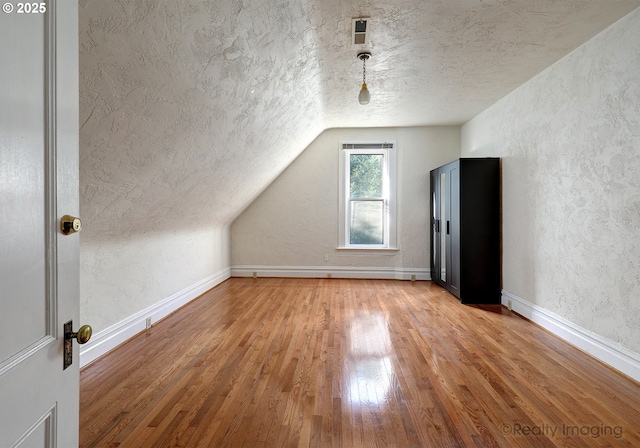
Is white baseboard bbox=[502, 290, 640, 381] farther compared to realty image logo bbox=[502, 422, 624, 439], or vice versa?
white baseboard bbox=[502, 290, 640, 381]

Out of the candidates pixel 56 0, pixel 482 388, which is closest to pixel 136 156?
pixel 56 0

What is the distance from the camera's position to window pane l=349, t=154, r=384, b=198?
5.62 meters

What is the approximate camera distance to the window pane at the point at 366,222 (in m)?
5.64

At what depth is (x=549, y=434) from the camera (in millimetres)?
1664

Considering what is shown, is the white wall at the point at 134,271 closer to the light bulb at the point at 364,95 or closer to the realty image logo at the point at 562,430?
the light bulb at the point at 364,95

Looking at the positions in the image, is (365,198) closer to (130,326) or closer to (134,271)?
(134,271)

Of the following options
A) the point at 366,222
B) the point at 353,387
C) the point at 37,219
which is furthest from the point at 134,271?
the point at 366,222

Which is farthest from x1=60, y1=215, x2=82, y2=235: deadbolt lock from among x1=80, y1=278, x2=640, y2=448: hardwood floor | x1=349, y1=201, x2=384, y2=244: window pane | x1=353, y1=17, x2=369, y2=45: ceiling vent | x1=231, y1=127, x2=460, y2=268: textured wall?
x1=349, y1=201, x2=384, y2=244: window pane

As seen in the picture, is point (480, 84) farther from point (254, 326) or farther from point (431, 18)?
point (254, 326)

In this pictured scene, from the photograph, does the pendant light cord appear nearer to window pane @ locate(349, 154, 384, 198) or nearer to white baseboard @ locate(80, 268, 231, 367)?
window pane @ locate(349, 154, 384, 198)

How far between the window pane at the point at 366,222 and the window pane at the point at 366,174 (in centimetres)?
17

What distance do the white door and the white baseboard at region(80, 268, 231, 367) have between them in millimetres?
1916

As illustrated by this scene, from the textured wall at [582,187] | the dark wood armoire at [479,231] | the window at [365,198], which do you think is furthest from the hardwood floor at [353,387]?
the window at [365,198]

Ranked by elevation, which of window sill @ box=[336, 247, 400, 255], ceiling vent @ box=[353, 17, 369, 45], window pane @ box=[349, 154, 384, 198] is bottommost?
window sill @ box=[336, 247, 400, 255]
